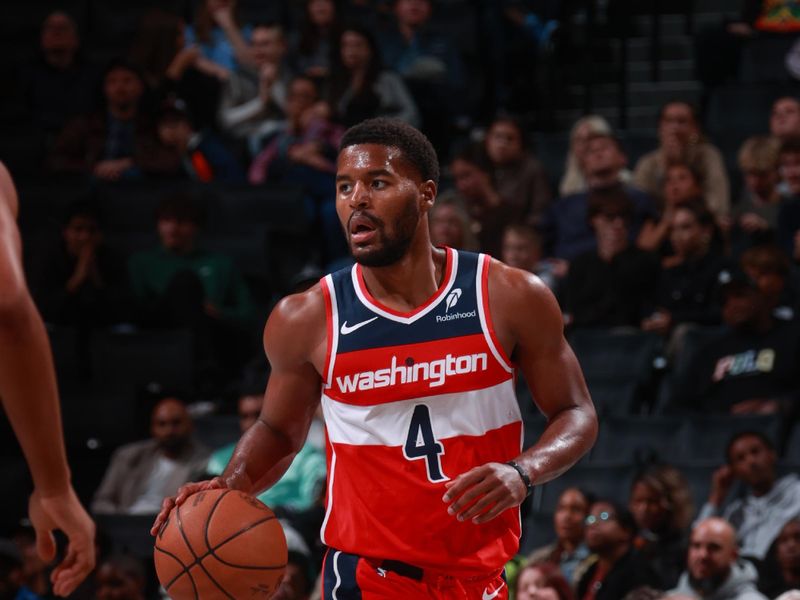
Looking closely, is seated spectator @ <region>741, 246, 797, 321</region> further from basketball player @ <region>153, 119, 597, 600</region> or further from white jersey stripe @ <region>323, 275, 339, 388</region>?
white jersey stripe @ <region>323, 275, 339, 388</region>

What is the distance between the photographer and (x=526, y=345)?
14.1 ft

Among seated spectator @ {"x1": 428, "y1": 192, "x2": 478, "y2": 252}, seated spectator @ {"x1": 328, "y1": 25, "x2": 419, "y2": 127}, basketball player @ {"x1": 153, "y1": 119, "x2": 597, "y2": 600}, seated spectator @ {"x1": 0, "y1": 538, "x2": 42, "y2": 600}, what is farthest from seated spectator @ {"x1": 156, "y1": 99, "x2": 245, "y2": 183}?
basketball player @ {"x1": 153, "y1": 119, "x2": 597, "y2": 600}

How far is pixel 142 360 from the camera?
32.3 feet

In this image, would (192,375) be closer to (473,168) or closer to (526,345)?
(473,168)

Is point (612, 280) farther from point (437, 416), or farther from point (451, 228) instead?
point (437, 416)

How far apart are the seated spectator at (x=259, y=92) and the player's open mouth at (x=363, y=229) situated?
7235 millimetres

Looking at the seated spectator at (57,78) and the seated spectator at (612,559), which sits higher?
the seated spectator at (57,78)

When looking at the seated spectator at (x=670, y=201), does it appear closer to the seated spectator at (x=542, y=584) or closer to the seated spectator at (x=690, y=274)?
the seated spectator at (x=690, y=274)

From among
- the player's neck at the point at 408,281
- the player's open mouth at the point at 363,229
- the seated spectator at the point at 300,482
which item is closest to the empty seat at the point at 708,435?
the seated spectator at the point at 300,482

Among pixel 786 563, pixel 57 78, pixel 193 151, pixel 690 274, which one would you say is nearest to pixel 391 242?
pixel 786 563

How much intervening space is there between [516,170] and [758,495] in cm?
354

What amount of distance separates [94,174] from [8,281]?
874 cm

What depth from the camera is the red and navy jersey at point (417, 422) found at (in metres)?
4.23

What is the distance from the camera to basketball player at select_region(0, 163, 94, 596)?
2553 mm
